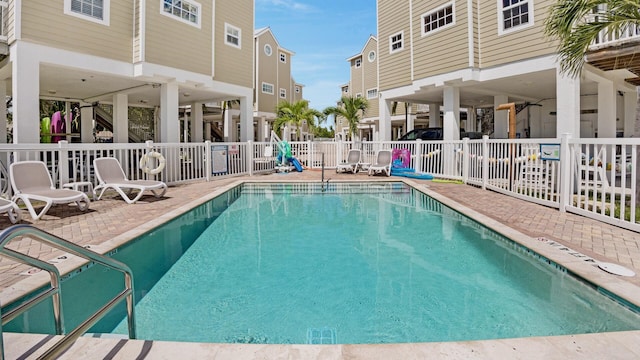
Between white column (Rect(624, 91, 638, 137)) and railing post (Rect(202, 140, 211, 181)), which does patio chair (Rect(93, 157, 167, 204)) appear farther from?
white column (Rect(624, 91, 638, 137))

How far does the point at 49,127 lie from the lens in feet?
58.4

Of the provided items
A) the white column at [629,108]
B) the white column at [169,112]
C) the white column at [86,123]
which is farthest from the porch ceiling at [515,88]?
the white column at [86,123]

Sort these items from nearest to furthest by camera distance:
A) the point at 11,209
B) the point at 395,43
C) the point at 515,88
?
the point at 11,209 → the point at 515,88 → the point at 395,43

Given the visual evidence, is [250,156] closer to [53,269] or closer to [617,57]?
[617,57]

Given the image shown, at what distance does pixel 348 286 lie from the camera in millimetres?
4148

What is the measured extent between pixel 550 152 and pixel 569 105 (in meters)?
3.86

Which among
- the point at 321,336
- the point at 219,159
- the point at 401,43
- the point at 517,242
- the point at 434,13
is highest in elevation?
the point at 434,13

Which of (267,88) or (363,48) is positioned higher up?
(363,48)

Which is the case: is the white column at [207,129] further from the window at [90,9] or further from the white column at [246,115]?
the window at [90,9]

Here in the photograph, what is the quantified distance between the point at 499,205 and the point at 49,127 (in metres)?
20.1

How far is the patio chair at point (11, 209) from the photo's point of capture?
5763 millimetres

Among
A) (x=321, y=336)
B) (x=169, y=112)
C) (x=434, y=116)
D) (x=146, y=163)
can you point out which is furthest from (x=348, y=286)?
(x=434, y=116)

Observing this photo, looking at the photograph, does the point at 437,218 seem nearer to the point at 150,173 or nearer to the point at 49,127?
the point at 150,173

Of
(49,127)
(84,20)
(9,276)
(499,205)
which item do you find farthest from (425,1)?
(49,127)
